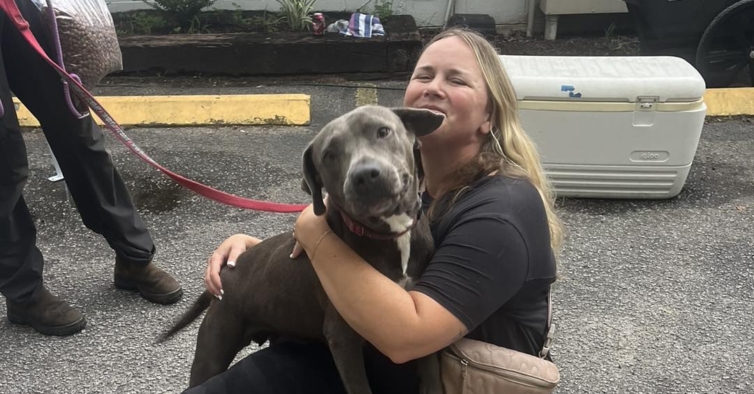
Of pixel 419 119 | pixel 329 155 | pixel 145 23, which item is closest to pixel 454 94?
pixel 419 119

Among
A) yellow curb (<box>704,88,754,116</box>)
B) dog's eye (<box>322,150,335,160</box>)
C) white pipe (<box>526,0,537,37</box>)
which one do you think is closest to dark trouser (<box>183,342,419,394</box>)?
dog's eye (<box>322,150,335,160</box>)

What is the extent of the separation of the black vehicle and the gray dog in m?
4.64

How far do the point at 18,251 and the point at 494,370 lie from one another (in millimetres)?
2461

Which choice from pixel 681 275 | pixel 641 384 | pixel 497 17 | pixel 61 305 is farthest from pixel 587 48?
pixel 61 305

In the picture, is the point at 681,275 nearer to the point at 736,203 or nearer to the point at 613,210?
the point at 613,210

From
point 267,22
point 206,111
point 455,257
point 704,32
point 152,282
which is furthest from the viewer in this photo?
point 267,22

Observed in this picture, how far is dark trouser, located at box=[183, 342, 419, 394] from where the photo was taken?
2109 mm

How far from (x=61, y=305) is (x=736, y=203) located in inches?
158

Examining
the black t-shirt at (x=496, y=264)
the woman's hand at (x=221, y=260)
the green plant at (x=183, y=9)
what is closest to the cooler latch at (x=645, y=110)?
the black t-shirt at (x=496, y=264)

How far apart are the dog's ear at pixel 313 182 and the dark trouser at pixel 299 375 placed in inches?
19.7

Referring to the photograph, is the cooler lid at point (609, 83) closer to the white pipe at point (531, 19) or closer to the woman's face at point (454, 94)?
the woman's face at point (454, 94)

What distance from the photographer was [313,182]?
6.57 ft

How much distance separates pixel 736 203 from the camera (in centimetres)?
448

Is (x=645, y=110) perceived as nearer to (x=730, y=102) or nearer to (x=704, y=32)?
(x=730, y=102)
